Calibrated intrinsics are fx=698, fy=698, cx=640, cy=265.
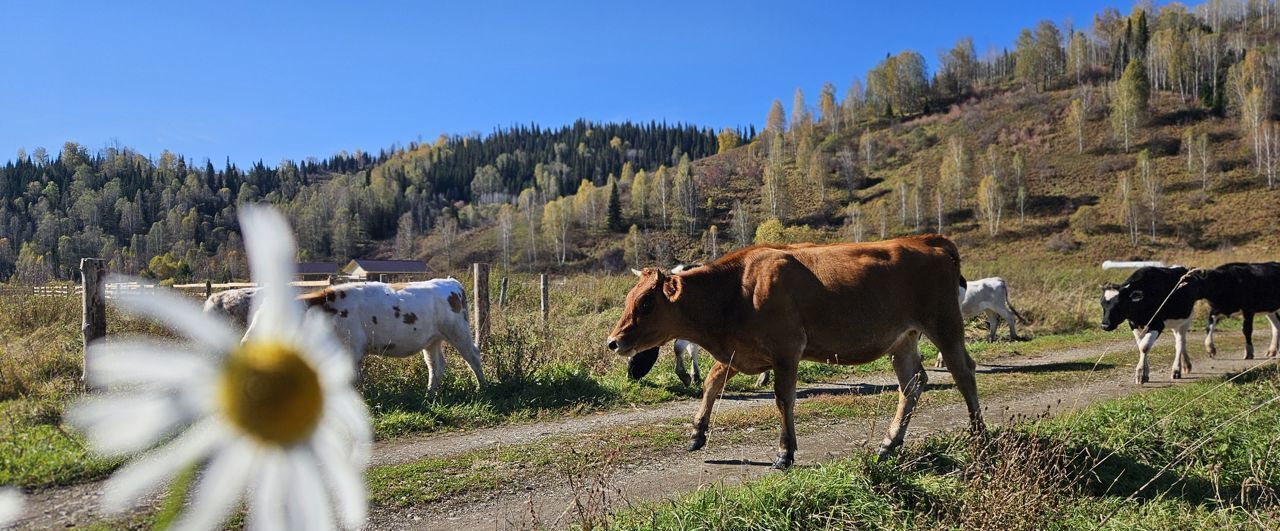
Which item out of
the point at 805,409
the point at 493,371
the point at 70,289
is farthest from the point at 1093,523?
the point at 70,289

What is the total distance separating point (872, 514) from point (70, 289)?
16.7 meters

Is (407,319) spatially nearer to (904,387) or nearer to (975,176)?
(904,387)

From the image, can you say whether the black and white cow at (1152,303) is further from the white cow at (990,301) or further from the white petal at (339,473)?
the white petal at (339,473)

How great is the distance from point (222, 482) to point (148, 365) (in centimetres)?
13

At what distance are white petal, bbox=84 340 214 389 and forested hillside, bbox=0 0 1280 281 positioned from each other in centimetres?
4963

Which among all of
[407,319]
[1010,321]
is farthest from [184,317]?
[1010,321]

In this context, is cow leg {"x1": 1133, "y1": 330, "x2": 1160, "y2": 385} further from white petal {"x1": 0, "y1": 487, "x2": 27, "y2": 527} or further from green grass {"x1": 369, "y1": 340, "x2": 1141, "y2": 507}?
white petal {"x1": 0, "y1": 487, "x2": 27, "y2": 527}

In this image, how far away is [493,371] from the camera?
33.9 feet

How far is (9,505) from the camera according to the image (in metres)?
0.59

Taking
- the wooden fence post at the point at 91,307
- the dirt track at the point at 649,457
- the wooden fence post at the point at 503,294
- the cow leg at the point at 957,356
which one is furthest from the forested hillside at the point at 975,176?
the cow leg at the point at 957,356

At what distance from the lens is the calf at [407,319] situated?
8852 mm

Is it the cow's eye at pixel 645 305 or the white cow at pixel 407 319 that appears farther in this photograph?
the white cow at pixel 407 319

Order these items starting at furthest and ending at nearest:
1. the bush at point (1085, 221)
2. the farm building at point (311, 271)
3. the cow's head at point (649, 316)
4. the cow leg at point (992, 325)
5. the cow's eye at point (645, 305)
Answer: the bush at point (1085, 221), the cow leg at point (992, 325), the cow's eye at point (645, 305), the cow's head at point (649, 316), the farm building at point (311, 271)

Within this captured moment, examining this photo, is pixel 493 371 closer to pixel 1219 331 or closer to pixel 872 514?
pixel 872 514
